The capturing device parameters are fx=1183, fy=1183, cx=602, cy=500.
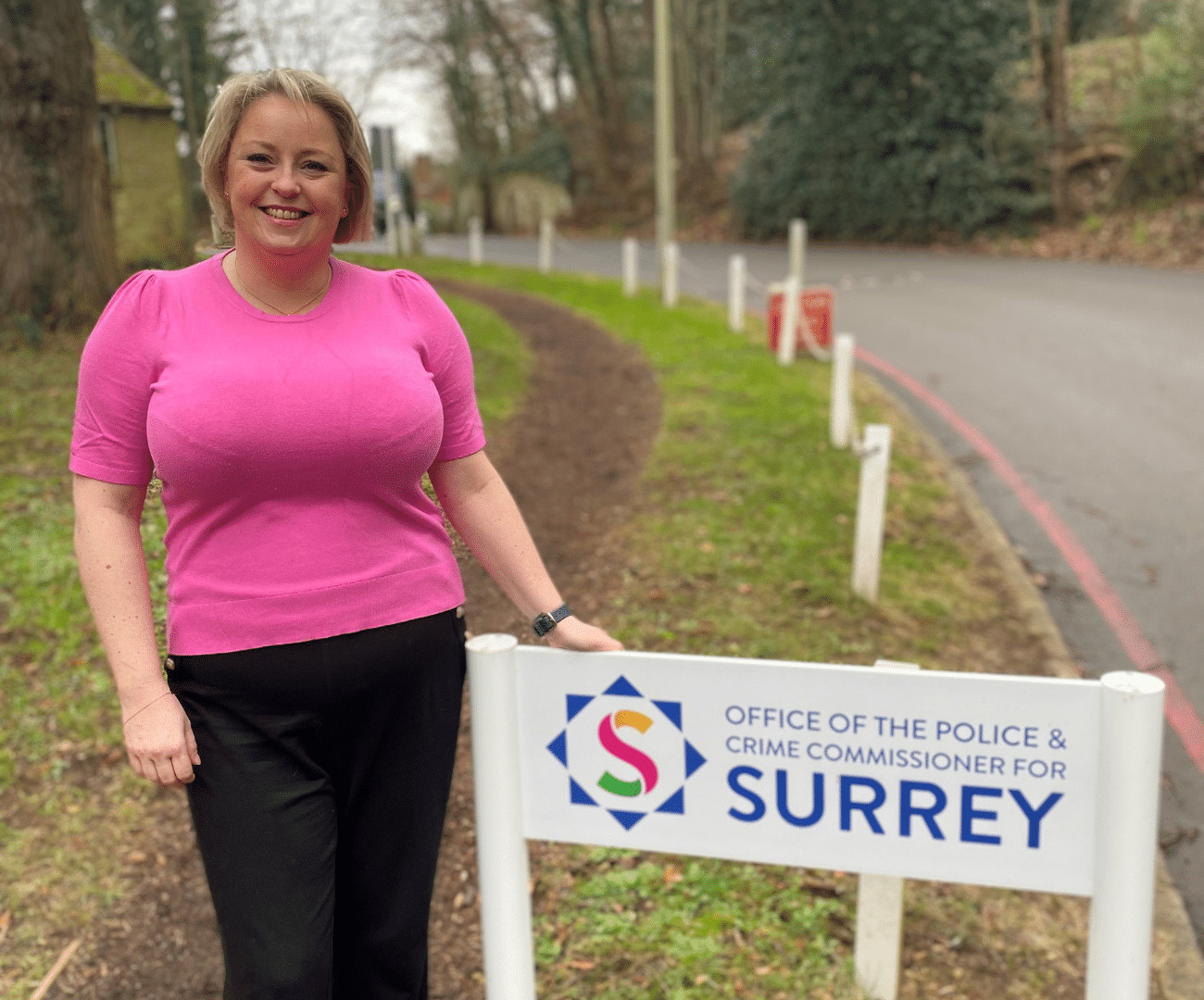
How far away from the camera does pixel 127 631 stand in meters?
1.90

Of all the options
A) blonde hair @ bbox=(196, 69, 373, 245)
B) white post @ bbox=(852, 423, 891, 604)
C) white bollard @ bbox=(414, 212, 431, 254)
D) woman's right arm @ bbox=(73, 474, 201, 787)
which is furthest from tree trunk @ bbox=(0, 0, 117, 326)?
woman's right arm @ bbox=(73, 474, 201, 787)

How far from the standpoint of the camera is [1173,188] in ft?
68.0

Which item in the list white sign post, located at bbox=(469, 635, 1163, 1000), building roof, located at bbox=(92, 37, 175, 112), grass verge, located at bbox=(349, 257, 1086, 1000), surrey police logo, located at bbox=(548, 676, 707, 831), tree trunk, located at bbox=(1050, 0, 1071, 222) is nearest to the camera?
white sign post, located at bbox=(469, 635, 1163, 1000)

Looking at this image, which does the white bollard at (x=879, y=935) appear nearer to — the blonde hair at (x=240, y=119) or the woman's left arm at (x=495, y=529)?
the woman's left arm at (x=495, y=529)

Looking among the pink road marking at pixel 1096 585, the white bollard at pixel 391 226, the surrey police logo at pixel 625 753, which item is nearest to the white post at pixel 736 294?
the pink road marking at pixel 1096 585

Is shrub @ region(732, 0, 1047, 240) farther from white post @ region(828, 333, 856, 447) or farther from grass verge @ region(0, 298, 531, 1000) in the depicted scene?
grass verge @ region(0, 298, 531, 1000)

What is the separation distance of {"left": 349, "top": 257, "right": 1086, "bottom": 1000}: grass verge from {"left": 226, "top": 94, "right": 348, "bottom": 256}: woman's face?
0.99 m

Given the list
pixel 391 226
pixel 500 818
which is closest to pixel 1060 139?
pixel 391 226

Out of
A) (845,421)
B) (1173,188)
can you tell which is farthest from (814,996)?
(1173,188)

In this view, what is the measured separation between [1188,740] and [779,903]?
7.11ft

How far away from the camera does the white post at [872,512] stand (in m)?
5.68

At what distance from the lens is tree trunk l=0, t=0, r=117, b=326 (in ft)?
27.7

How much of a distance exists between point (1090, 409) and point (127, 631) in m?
8.71

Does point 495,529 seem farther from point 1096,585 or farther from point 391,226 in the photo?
point 1096,585
